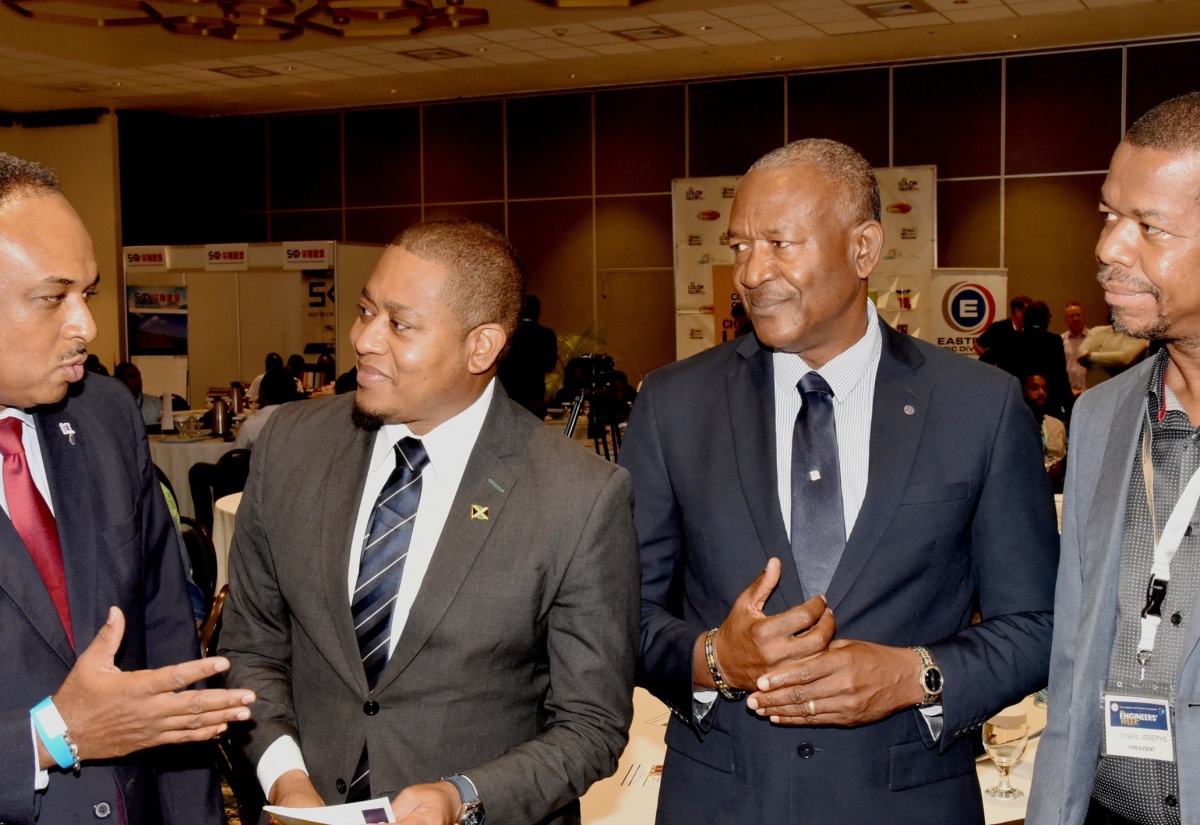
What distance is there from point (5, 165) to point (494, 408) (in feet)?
2.79

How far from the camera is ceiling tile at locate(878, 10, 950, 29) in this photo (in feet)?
33.5

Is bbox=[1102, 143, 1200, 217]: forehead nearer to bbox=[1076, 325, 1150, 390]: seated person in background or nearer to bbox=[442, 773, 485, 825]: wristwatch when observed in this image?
bbox=[442, 773, 485, 825]: wristwatch

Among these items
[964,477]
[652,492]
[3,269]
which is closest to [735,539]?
[652,492]

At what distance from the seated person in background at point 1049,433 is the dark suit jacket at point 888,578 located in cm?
261

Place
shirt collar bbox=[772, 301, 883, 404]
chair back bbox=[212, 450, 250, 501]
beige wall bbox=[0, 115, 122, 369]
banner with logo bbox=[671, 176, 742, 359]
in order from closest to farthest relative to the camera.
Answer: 1. shirt collar bbox=[772, 301, 883, 404]
2. chair back bbox=[212, 450, 250, 501]
3. banner with logo bbox=[671, 176, 742, 359]
4. beige wall bbox=[0, 115, 122, 369]

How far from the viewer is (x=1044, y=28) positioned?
10812 mm

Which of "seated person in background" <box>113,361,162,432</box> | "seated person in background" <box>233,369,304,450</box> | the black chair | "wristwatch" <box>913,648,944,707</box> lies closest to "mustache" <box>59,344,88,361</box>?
"wristwatch" <box>913,648,944,707</box>

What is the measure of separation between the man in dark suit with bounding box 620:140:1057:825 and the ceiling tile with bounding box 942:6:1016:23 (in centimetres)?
898

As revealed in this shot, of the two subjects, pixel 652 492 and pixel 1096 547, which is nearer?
pixel 1096 547

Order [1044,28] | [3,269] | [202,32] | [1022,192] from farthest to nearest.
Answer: [1022,192]
[1044,28]
[202,32]
[3,269]

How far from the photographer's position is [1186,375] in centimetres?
182

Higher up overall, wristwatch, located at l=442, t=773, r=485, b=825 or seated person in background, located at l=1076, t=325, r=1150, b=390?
seated person in background, located at l=1076, t=325, r=1150, b=390

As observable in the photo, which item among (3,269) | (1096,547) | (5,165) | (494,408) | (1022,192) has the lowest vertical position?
(1096,547)

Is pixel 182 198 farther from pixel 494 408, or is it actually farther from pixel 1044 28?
pixel 494 408
